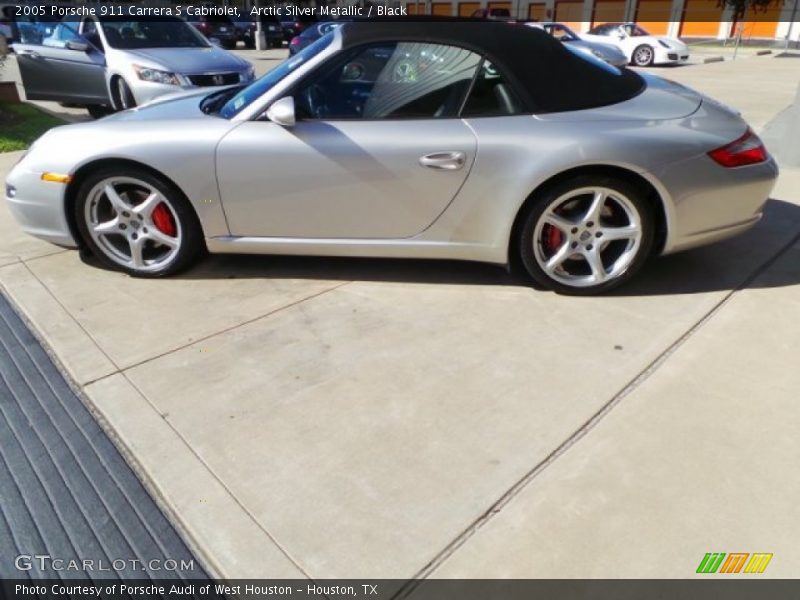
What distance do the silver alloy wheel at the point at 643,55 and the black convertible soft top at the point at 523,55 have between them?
54.2 feet

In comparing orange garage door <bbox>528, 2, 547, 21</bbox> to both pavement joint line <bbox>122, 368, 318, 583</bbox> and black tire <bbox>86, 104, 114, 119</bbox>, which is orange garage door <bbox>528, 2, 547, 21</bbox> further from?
pavement joint line <bbox>122, 368, 318, 583</bbox>

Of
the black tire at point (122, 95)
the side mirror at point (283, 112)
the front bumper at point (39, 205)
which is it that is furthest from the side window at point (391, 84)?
the black tire at point (122, 95)

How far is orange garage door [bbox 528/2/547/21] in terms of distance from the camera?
39.8 m

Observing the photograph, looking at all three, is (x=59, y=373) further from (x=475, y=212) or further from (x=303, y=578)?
(x=475, y=212)

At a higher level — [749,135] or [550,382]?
[749,135]

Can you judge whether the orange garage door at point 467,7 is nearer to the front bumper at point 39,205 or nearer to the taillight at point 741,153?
the taillight at point 741,153

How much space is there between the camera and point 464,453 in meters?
2.25

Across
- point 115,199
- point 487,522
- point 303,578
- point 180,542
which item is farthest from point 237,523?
point 115,199

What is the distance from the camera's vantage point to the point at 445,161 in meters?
3.09

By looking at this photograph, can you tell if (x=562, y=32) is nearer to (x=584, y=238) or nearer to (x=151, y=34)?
(x=151, y=34)

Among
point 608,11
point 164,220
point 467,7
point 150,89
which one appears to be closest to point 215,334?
point 164,220

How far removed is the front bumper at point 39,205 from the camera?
11.4 feet

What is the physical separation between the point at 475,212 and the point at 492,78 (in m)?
0.70

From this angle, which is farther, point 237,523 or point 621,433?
point 621,433
